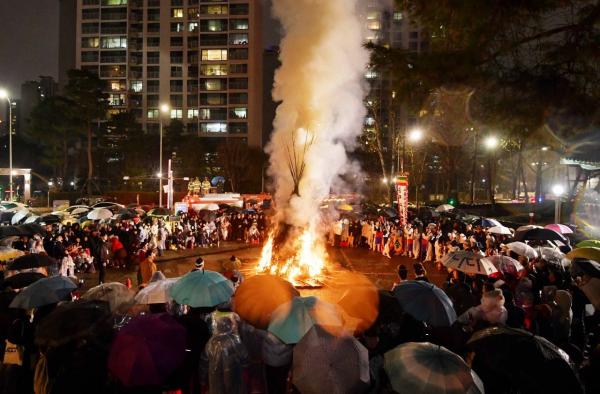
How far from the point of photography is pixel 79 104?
155ft

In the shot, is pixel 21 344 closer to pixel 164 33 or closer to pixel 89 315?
pixel 89 315

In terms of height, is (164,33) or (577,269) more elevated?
(164,33)

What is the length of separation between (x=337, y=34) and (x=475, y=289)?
438 inches

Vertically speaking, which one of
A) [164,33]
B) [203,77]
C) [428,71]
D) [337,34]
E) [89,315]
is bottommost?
[89,315]

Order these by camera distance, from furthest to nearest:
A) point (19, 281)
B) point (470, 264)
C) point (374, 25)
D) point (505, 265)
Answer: point (374, 25) < point (505, 265) < point (470, 264) < point (19, 281)

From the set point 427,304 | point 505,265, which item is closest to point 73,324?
point 427,304

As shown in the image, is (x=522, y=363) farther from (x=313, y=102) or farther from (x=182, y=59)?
(x=182, y=59)

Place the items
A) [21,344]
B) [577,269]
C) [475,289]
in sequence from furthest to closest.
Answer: [475,289]
[577,269]
[21,344]

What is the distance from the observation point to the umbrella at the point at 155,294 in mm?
6453

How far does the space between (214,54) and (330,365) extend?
225 ft

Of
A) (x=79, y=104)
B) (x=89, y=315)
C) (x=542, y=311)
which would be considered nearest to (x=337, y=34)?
(x=542, y=311)

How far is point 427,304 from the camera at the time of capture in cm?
596

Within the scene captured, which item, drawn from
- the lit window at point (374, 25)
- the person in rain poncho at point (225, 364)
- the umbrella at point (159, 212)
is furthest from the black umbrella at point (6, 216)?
the lit window at point (374, 25)

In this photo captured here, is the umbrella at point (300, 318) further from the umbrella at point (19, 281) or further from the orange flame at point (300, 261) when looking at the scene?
the orange flame at point (300, 261)
